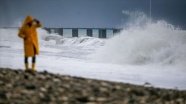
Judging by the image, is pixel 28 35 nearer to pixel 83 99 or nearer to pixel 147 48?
pixel 83 99

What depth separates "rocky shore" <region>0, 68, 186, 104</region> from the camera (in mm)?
6539

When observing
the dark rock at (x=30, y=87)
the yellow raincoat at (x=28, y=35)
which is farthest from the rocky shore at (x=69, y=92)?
the yellow raincoat at (x=28, y=35)

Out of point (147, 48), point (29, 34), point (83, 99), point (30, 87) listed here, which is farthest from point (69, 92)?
point (147, 48)

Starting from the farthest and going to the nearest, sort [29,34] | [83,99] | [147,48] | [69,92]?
[147,48]
[29,34]
[69,92]
[83,99]

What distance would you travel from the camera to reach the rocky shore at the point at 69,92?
654 cm

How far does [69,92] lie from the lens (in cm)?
702

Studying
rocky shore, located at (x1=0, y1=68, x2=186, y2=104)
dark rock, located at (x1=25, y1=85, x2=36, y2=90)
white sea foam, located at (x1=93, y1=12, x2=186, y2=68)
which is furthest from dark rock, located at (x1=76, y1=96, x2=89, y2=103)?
white sea foam, located at (x1=93, y1=12, x2=186, y2=68)

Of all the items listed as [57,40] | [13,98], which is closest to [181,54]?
[13,98]

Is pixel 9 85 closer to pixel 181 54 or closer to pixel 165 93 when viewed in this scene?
pixel 165 93

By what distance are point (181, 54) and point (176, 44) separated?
2491 mm

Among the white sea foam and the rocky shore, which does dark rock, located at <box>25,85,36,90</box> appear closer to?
the rocky shore

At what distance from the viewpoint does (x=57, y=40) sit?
156 ft

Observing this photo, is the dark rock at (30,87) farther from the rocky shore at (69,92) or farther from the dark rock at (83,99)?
the dark rock at (83,99)

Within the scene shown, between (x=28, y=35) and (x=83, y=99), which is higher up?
(x=28, y=35)
